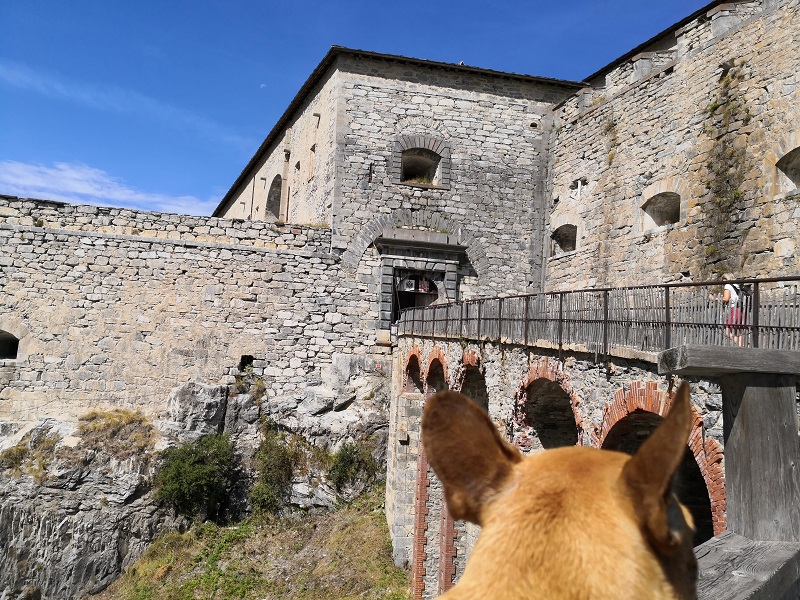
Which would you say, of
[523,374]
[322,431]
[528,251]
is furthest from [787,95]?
[322,431]

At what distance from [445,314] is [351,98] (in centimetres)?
672

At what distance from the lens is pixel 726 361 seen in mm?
2301

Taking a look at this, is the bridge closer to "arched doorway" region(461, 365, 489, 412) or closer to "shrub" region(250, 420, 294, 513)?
"arched doorway" region(461, 365, 489, 412)

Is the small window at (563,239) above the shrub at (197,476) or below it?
above

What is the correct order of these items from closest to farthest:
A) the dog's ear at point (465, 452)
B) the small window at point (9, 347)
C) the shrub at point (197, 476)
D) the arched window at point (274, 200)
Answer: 1. the dog's ear at point (465, 452)
2. the shrub at point (197, 476)
3. the small window at point (9, 347)
4. the arched window at point (274, 200)

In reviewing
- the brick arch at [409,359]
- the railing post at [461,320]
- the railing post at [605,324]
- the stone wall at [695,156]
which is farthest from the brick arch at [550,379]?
the brick arch at [409,359]

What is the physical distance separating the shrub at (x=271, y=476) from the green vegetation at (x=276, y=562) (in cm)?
34

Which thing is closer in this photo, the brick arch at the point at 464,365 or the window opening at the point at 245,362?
the brick arch at the point at 464,365

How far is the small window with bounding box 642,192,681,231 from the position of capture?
1219 centimetres

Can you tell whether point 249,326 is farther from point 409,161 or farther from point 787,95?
point 787,95

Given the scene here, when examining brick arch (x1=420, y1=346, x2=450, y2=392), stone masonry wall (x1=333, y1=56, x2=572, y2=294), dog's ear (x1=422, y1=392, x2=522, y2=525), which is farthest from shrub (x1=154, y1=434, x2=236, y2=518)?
dog's ear (x1=422, y1=392, x2=522, y2=525)

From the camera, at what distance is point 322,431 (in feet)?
47.2

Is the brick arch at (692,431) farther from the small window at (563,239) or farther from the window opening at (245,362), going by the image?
the window opening at (245,362)

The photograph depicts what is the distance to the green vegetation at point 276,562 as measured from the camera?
38.7 ft
